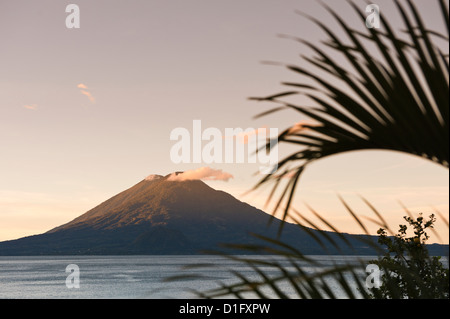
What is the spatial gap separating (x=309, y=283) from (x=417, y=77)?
3.08 feet

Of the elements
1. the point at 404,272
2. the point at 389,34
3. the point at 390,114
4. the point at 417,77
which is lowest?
the point at 404,272

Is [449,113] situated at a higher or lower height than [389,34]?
lower

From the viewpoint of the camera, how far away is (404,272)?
2.14 metres

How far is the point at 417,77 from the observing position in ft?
5.76
